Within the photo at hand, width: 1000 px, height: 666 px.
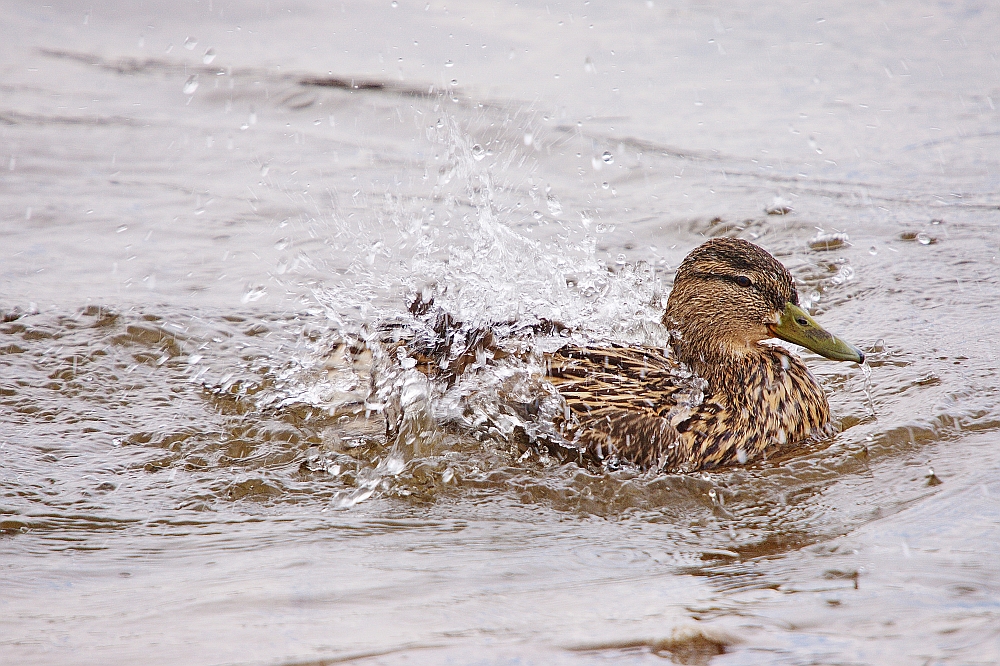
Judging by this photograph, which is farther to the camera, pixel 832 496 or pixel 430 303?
pixel 430 303

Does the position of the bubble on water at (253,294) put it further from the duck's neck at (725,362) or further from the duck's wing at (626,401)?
the duck's neck at (725,362)

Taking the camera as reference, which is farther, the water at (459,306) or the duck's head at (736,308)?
the duck's head at (736,308)

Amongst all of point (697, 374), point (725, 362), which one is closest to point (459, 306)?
point (697, 374)

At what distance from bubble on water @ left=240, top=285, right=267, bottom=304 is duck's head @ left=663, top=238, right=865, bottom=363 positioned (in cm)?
287

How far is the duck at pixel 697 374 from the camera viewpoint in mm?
4629

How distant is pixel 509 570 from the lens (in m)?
3.48

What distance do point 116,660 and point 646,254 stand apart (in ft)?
17.1

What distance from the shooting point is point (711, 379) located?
497 cm

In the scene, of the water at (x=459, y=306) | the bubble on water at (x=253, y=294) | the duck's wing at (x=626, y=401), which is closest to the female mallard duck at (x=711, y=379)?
the duck's wing at (x=626, y=401)

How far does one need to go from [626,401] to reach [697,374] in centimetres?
52

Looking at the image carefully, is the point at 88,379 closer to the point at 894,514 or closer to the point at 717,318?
the point at 717,318

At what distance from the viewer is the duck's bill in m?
4.72

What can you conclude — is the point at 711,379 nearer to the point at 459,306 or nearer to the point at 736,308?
the point at 736,308

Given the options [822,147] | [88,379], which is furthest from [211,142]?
[822,147]
